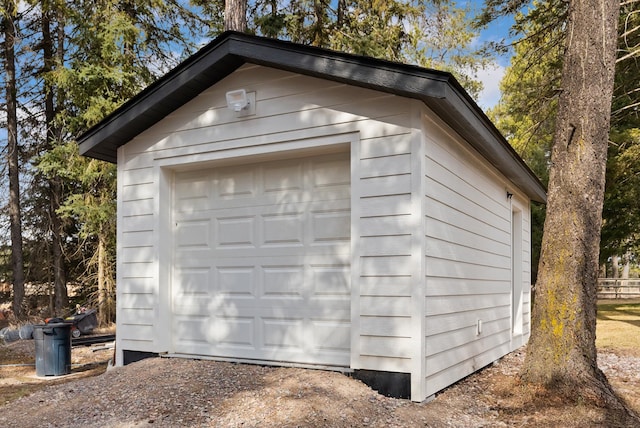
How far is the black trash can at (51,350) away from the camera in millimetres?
7598

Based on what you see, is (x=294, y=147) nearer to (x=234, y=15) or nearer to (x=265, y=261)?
(x=265, y=261)

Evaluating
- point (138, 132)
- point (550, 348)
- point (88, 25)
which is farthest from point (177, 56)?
point (550, 348)

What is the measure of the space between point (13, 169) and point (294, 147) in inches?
469

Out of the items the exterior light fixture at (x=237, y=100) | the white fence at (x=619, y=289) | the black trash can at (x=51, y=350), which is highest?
the exterior light fixture at (x=237, y=100)

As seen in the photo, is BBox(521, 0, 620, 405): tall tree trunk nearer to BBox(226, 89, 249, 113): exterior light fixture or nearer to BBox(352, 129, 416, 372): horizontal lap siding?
BBox(352, 129, 416, 372): horizontal lap siding

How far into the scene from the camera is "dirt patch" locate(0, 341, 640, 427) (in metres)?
4.09

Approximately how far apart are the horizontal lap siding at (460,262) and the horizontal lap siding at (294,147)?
0.93ft

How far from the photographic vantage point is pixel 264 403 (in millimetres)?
4254

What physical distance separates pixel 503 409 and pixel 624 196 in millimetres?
12642

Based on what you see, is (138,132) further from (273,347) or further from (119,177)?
(273,347)

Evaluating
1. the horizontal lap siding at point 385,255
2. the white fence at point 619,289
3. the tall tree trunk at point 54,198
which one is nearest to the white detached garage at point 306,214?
the horizontal lap siding at point 385,255

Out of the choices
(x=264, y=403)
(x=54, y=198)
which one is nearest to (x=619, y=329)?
(x=264, y=403)

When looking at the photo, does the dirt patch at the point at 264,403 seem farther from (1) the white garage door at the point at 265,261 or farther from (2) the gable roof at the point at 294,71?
(2) the gable roof at the point at 294,71

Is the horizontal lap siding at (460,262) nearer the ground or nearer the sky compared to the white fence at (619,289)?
nearer the sky
